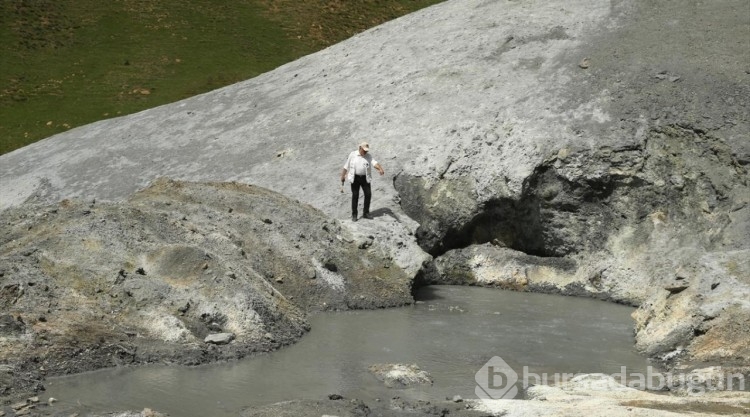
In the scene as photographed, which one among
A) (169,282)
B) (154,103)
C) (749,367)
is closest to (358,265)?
(169,282)

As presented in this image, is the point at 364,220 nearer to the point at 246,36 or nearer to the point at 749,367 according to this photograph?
the point at 749,367

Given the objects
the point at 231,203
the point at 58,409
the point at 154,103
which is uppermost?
the point at 154,103

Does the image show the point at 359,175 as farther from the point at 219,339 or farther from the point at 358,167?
the point at 219,339

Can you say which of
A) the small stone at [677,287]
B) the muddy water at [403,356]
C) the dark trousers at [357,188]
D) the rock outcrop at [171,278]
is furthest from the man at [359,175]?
the small stone at [677,287]

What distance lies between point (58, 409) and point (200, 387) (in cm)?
217

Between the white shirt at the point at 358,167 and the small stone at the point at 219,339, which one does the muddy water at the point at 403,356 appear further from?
the white shirt at the point at 358,167

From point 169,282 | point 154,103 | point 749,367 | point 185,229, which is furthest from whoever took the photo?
point 154,103

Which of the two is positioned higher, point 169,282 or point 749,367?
point 169,282

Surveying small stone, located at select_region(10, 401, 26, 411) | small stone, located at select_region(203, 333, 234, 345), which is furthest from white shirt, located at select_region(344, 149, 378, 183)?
small stone, located at select_region(10, 401, 26, 411)

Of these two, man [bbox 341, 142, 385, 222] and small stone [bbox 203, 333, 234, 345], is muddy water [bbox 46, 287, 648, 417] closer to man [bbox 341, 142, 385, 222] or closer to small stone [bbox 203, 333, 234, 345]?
small stone [bbox 203, 333, 234, 345]

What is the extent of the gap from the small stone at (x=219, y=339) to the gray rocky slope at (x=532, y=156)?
1757 mm

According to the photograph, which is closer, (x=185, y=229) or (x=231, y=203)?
Result: (x=185, y=229)

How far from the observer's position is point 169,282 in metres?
17.8

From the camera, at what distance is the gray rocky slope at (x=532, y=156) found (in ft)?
73.5
